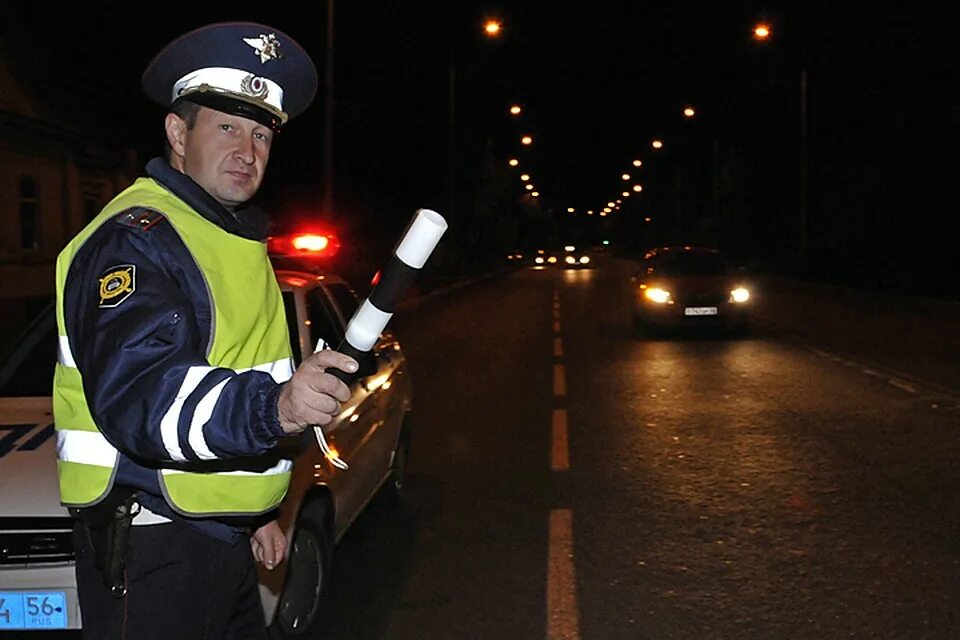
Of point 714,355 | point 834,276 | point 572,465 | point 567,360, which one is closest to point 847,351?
point 714,355

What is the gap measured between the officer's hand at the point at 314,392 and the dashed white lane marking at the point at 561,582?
11.4 ft

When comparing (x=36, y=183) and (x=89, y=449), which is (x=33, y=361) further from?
(x=36, y=183)

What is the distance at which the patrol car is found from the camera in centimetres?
430

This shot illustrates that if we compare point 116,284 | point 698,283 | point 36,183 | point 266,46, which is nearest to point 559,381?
point 698,283

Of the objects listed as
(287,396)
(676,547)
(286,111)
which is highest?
(286,111)

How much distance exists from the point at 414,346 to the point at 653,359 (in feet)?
14.9

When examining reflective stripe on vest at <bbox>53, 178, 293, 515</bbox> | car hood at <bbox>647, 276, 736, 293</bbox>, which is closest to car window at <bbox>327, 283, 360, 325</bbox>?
reflective stripe on vest at <bbox>53, 178, 293, 515</bbox>

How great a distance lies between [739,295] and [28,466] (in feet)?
55.6

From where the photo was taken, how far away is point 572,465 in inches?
364

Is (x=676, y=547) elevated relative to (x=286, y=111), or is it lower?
lower

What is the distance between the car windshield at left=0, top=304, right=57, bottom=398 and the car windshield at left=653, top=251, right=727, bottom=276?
52.5ft

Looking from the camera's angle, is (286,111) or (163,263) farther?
(286,111)

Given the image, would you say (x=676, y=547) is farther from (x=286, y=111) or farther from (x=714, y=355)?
(x=714, y=355)

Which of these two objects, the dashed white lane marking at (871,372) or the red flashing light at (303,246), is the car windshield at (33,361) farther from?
the dashed white lane marking at (871,372)
